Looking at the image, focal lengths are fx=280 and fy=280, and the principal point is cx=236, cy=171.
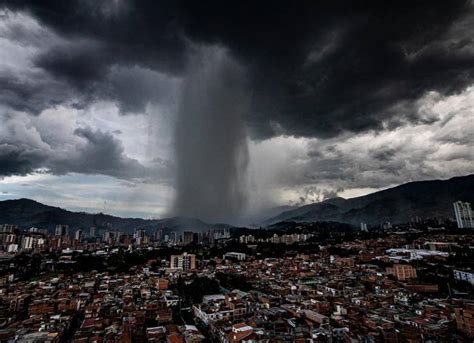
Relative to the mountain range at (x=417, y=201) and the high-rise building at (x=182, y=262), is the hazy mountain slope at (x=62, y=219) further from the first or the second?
the high-rise building at (x=182, y=262)

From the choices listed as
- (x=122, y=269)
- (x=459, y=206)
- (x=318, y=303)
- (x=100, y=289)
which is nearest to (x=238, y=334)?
(x=318, y=303)

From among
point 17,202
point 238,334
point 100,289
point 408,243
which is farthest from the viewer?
point 17,202

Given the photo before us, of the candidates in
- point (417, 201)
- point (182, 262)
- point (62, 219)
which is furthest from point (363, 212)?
point (62, 219)

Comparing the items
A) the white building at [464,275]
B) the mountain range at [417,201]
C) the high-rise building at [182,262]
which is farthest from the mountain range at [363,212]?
the white building at [464,275]

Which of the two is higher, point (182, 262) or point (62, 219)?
point (62, 219)

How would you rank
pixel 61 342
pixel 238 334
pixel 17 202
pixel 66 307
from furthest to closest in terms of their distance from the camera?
1. pixel 17 202
2. pixel 66 307
3. pixel 61 342
4. pixel 238 334

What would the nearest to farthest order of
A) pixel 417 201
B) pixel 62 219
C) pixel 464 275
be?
pixel 464 275 < pixel 62 219 < pixel 417 201

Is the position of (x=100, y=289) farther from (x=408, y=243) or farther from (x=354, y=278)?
(x=408, y=243)

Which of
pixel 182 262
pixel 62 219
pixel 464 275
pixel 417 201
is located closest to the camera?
pixel 464 275

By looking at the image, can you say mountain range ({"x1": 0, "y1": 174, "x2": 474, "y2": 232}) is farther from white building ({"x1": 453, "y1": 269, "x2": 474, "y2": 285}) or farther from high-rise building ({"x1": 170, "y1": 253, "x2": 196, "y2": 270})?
white building ({"x1": 453, "y1": 269, "x2": 474, "y2": 285})

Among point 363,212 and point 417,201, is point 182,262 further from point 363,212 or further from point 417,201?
point 363,212

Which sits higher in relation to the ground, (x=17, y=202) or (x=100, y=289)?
(x=17, y=202)
